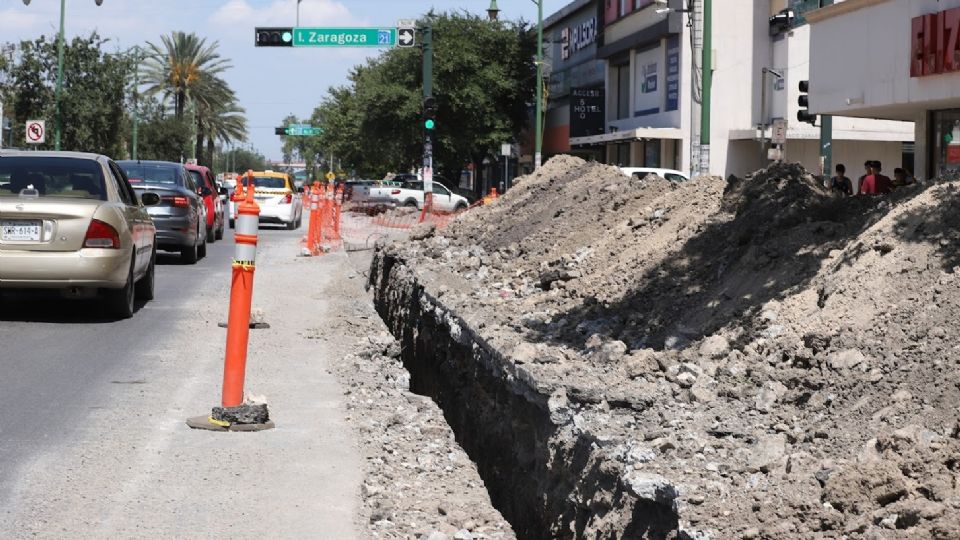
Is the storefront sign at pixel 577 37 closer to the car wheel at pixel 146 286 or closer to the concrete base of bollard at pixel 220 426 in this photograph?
the car wheel at pixel 146 286

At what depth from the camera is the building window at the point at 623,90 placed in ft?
165

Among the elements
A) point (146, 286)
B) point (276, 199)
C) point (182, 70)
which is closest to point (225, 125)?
point (182, 70)

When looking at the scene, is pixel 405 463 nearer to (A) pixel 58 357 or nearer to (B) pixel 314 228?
(A) pixel 58 357

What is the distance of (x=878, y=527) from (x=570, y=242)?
871 cm

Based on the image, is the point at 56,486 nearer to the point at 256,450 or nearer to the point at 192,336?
the point at 256,450

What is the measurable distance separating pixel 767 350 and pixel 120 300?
8203 millimetres

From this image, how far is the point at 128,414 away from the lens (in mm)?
8211

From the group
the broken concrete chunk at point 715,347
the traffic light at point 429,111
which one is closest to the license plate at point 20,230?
the broken concrete chunk at point 715,347

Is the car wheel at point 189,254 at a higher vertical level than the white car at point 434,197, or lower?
lower

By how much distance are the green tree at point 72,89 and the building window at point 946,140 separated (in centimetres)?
3489

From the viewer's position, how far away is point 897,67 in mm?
23750

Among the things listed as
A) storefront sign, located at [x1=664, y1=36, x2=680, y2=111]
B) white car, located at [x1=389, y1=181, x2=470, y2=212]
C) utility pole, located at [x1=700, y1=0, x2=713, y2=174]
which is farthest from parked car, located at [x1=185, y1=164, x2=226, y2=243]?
storefront sign, located at [x1=664, y1=36, x2=680, y2=111]

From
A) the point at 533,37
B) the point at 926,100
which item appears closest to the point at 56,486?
the point at 926,100

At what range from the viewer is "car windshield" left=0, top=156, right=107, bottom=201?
12.7 meters
